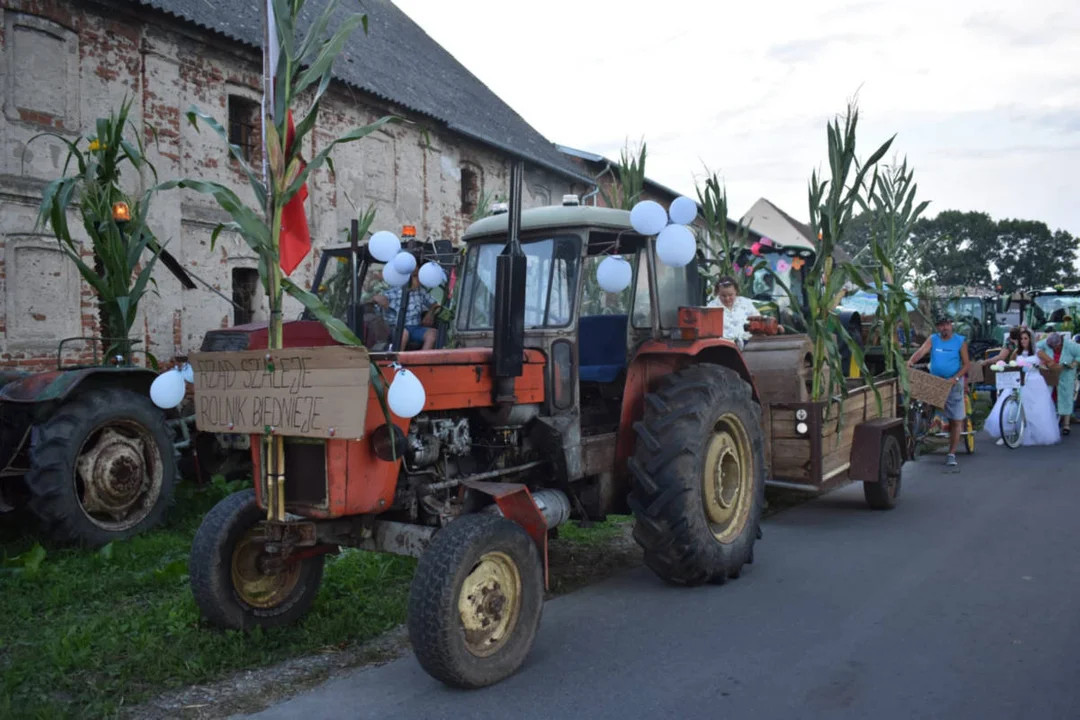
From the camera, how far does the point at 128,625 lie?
14.8ft

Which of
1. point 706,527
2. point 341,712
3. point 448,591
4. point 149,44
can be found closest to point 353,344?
point 448,591

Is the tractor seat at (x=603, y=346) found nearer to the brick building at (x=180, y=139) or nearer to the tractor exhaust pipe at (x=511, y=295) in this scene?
the tractor exhaust pipe at (x=511, y=295)

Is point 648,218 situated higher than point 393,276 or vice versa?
point 648,218

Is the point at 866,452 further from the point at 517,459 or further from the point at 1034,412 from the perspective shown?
the point at 1034,412

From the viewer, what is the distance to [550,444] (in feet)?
15.9

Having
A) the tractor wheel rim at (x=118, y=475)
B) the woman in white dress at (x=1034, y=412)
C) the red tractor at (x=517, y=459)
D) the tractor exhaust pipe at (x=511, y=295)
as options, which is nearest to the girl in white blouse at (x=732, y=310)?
the red tractor at (x=517, y=459)

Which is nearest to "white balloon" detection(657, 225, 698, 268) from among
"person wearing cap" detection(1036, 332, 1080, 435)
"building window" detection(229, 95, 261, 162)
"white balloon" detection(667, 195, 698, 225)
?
"white balloon" detection(667, 195, 698, 225)

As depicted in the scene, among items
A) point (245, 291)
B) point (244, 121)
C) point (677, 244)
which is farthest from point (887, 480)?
point (244, 121)

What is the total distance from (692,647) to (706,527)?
1.04 m

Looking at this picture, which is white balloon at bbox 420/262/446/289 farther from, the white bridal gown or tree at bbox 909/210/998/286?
tree at bbox 909/210/998/286

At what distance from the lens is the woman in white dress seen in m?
12.0

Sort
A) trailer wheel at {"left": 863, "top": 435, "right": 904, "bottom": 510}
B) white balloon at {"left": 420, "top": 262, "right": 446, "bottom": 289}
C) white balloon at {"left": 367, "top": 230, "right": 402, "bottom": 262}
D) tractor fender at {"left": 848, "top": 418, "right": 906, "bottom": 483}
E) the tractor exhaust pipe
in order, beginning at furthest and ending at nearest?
trailer wheel at {"left": 863, "top": 435, "right": 904, "bottom": 510} → tractor fender at {"left": 848, "top": 418, "right": 906, "bottom": 483} → white balloon at {"left": 367, "top": 230, "right": 402, "bottom": 262} → white balloon at {"left": 420, "top": 262, "right": 446, "bottom": 289} → the tractor exhaust pipe

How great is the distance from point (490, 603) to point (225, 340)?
5.11 meters

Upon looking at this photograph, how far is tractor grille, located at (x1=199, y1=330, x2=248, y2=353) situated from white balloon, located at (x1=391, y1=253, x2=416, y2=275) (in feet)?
9.14
